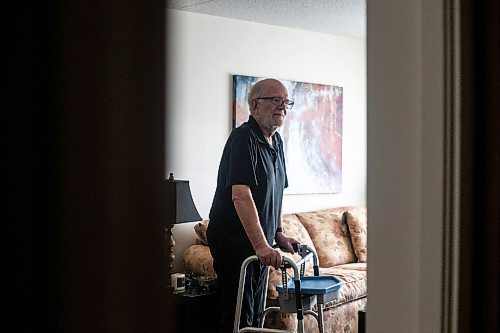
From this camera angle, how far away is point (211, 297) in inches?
163

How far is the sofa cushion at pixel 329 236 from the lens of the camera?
17.5 feet

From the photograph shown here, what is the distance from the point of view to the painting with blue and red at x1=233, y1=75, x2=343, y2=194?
561cm

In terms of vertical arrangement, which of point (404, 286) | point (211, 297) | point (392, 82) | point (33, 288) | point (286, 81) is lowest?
point (211, 297)

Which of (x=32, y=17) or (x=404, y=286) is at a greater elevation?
(x=32, y=17)

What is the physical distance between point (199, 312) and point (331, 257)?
157 centimetres

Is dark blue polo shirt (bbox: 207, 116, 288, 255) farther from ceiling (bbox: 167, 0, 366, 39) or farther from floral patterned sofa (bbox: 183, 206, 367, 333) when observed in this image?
ceiling (bbox: 167, 0, 366, 39)

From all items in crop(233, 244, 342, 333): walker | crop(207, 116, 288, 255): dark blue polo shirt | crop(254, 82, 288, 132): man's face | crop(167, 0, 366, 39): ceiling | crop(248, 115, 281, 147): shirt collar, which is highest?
crop(167, 0, 366, 39): ceiling

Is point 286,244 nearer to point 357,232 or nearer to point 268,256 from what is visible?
point 268,256

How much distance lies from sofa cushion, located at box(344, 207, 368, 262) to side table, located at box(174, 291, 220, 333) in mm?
1712

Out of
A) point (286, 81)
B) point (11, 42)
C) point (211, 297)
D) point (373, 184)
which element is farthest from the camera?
point (286, 81)

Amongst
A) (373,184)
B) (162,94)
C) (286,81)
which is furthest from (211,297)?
(162,94)

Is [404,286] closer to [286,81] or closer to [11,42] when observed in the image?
[11,42]

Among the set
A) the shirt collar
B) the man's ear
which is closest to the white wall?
the man's ear

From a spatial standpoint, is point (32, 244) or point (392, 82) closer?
point (32, 244)
